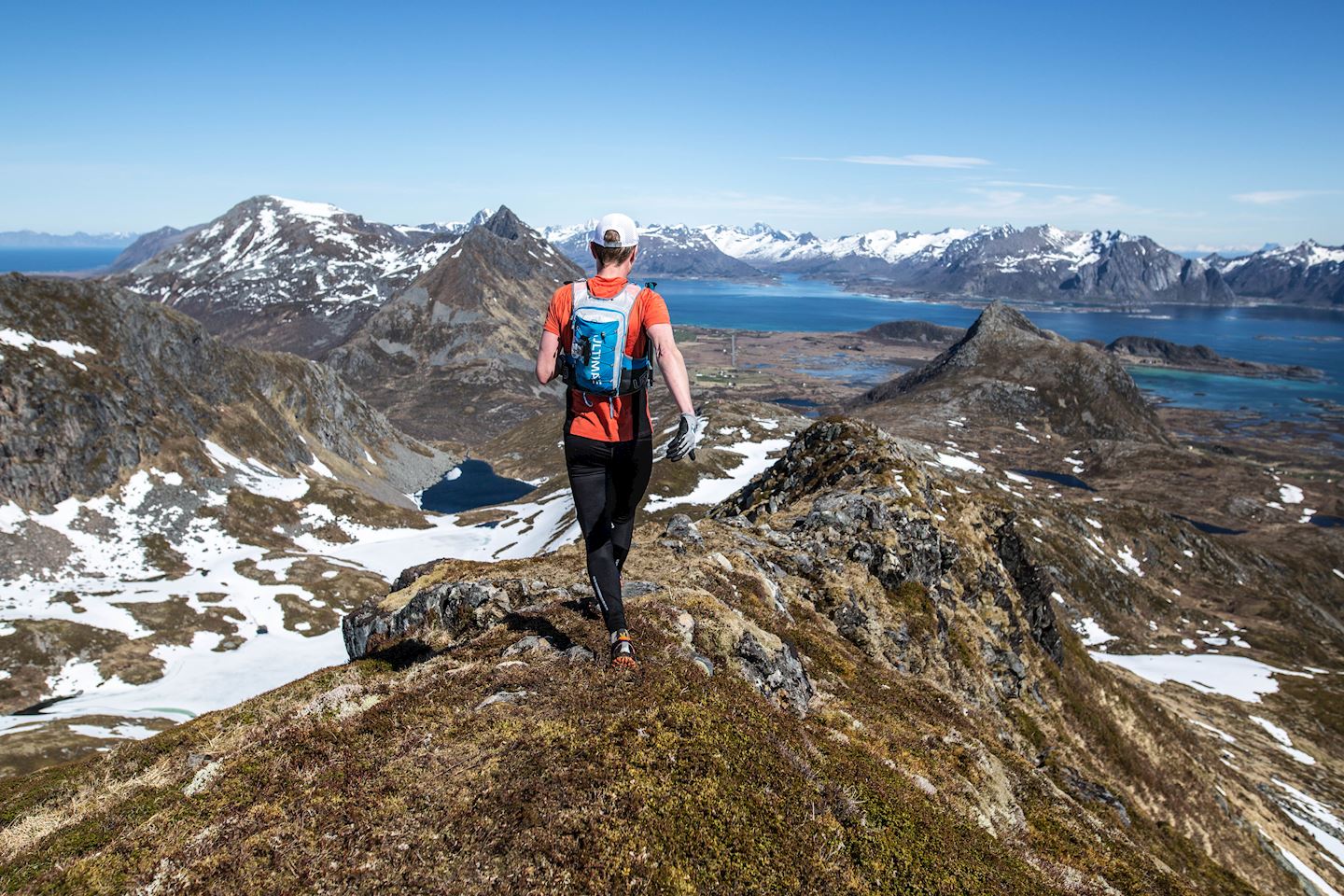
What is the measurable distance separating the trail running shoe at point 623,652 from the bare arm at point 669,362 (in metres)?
4.36

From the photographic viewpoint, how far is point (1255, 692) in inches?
4690

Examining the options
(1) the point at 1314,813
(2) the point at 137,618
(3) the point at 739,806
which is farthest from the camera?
(2) the point at 137,618

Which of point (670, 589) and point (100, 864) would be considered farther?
point (670, 589)

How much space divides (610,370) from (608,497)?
7.41 feet

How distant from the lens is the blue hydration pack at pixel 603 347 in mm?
10230

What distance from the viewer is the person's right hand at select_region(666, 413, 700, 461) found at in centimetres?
1027

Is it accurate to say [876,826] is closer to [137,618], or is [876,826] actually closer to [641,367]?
[641,367]

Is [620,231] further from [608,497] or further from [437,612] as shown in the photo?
[437,612]

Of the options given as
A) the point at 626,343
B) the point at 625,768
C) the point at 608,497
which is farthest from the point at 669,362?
the point at 625,768

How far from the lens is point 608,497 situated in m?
11.3

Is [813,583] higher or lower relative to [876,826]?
lower

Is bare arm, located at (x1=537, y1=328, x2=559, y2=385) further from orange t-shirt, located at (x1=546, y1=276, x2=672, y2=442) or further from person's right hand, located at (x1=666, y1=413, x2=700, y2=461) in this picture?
person's right hand, located at (x1=666, y1=413, x2=700, y2=461)

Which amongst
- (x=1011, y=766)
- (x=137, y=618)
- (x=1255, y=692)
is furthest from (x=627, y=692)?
(x=1255, y=692)

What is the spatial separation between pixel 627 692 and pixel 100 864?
21.8 ft
